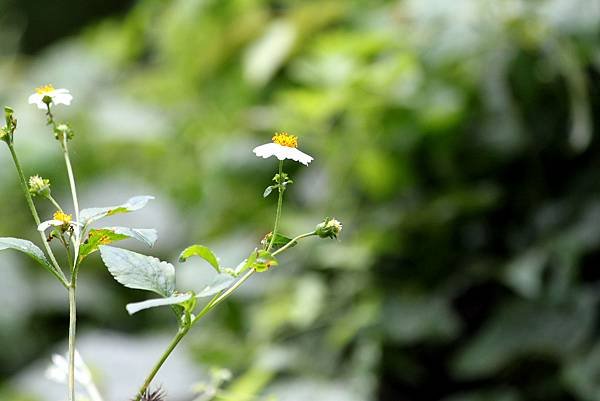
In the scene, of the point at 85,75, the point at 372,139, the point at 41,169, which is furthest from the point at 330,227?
the point at 85,75

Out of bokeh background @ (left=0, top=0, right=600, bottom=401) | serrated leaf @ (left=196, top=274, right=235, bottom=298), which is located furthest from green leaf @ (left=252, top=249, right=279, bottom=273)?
bokeh background @ (left=0, top=0, right=600, bottom=401)

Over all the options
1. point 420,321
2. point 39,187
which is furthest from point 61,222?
point 420,321

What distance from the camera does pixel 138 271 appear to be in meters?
0.40

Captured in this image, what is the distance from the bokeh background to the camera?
1.18 metres

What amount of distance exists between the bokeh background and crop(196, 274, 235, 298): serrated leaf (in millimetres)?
779

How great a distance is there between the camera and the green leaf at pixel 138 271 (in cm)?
39

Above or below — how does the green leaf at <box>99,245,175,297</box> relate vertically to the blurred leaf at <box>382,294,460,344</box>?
below

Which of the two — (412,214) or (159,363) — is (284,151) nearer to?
(159,363)

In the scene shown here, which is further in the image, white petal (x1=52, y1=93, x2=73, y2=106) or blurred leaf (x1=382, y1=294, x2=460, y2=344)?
blurred leaf (x1=382, y1=294, x2=460, y2=344)

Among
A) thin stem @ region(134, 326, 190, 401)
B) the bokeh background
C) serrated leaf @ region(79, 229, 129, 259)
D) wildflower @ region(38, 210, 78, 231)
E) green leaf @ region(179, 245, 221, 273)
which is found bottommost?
A: thin stem @ region(134, 326, 190, 401)

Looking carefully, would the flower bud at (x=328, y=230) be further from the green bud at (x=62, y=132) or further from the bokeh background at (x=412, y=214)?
the bokeh background at (x=412, y=214)

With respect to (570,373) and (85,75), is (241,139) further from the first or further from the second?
(85,75)

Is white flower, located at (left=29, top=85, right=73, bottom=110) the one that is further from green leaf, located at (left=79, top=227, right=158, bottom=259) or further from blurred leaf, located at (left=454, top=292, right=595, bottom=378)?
blurred leaf, located at (left=454, top=292, right=595, bottom=378)

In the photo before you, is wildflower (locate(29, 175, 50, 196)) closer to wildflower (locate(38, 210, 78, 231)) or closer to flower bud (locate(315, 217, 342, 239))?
wildflower (locate(38, 210, 78, 231))
